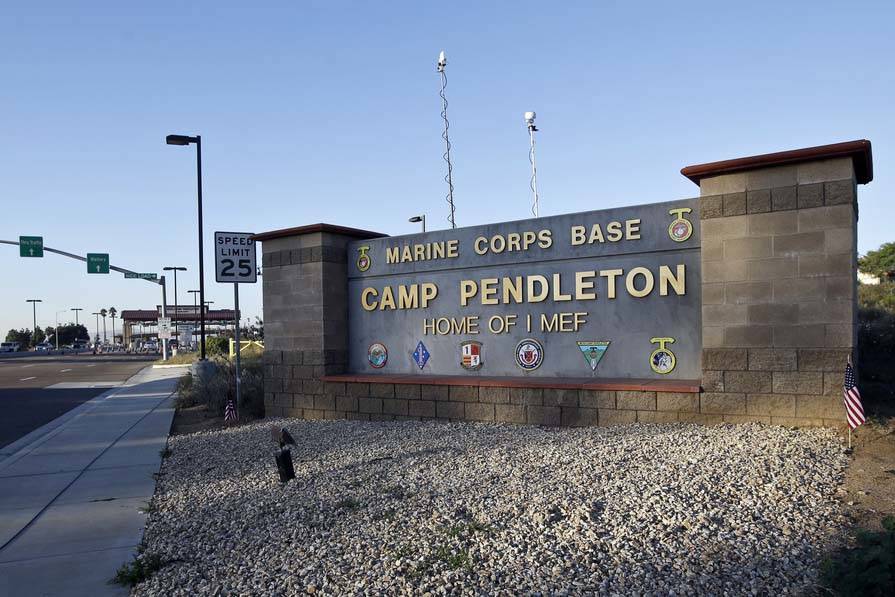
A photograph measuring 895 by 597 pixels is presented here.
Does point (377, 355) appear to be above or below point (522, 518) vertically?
above

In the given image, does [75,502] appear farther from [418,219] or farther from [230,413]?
[418,219]

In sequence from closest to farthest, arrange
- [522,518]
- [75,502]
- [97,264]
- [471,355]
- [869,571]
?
[869,571] → [522,518] → [75,502] → [471,355] → [97,264]

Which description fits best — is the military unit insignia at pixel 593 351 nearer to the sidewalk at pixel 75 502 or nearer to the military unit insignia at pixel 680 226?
the military unit insignia at pixel 680 226

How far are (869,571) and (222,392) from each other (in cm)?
1407

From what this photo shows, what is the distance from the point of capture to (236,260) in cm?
1427

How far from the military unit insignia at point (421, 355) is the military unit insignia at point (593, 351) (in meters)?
3.00

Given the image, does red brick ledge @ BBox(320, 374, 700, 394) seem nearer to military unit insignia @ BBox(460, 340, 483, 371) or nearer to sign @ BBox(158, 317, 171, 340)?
military unit insignia @ BBox(460, 340, 483, 371)

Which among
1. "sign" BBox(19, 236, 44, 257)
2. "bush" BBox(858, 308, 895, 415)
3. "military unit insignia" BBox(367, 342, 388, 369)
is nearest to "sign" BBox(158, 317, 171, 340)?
"sign" BBox(19, 236, 44, 257)

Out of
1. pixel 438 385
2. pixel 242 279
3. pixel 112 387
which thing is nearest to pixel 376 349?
pixel 438 385

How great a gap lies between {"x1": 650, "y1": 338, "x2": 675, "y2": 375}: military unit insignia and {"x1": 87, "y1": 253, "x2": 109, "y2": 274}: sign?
1232 inches

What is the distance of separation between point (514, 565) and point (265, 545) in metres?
2.24

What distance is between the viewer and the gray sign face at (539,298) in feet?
32.4

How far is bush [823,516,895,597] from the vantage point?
3520 mm

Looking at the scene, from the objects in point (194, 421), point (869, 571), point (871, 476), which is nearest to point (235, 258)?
point (194, 421)
